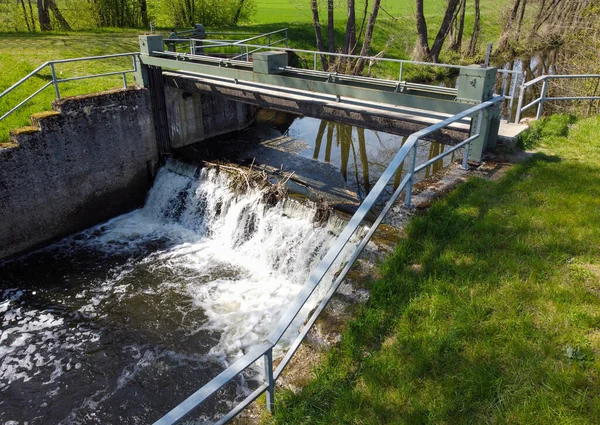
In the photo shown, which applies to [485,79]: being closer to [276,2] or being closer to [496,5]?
[496,5]

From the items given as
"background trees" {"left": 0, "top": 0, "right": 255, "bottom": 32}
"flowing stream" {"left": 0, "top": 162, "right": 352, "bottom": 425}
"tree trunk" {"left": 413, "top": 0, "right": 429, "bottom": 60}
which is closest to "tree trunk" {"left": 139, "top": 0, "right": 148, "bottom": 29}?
"background trees" {"left": 0, "top": 0, "right": 255, "bottom": 32}

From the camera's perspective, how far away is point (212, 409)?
6312 millimetres

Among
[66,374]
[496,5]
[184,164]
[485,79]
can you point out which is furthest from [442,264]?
[496,5]

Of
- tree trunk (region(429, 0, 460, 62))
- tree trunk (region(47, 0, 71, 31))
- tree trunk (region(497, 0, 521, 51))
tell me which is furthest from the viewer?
tree trunk (region(497, 0, 521, 51))

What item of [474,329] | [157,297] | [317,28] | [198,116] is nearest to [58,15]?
[317,28]

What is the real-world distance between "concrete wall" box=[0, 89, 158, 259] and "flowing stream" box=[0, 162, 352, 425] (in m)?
0.49

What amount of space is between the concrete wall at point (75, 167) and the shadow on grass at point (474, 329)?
911 centimetres

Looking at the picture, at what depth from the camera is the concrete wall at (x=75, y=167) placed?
34.9 ft

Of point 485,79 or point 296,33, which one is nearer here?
point 485,79

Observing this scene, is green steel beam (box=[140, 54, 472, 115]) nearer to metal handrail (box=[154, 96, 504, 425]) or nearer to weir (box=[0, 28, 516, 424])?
weir (box=[0, 28, 516, 424])

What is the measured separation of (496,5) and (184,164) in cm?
2678

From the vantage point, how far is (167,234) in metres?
11.8

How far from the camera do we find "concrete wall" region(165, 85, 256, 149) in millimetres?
13867

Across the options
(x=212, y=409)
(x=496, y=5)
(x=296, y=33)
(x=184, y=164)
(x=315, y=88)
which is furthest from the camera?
(x=496, y=5)
